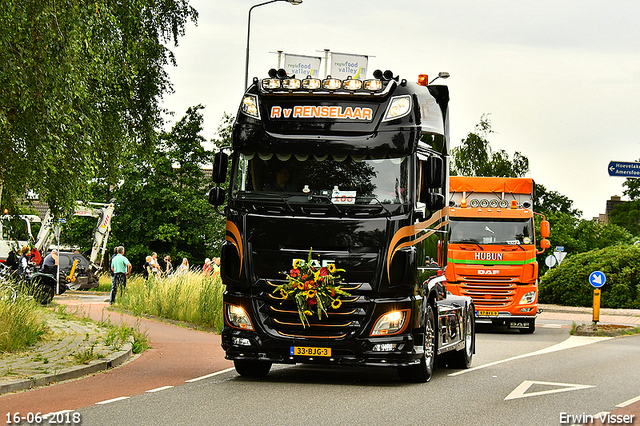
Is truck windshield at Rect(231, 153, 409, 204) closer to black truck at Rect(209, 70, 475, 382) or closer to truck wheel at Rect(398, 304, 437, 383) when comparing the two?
black truck at Rect(209, 70, 475, 382)

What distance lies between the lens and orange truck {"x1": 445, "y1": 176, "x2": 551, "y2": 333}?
21578 mm

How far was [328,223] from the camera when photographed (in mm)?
10922

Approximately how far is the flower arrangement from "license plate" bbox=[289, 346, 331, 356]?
11.4 inches

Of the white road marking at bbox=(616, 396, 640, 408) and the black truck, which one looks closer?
the white road marking at bbox=(616, 396, 640, 408)

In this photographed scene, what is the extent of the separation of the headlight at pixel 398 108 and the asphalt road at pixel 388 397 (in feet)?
11.1

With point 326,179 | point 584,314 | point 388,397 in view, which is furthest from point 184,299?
point 584,314

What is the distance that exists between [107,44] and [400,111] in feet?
14.7

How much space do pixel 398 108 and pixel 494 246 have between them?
10885 millimetres

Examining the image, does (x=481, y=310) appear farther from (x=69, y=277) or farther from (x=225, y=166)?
(x=69, y=277)

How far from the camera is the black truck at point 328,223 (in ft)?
35.7

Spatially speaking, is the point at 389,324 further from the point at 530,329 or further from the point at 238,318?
the point at 530,329

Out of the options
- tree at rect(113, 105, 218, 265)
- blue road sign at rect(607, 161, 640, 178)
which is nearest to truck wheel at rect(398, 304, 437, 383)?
blue road sign at rect(607, 161, 640, 178)

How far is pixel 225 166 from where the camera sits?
452 inches

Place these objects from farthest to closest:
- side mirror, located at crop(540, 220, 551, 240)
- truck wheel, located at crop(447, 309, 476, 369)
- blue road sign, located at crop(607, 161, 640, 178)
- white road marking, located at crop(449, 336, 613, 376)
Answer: side mirror, located at crop(540, 220, 551, 240) → blue road sign, located at crop(607, 161, 640, 178) → white road marking, located at crop(449, 336, 613, 376) → truck wheel, located at crop(447, 309, 476, 369)
